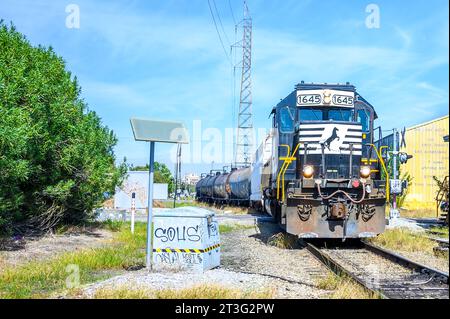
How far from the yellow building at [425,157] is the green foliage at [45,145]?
2307 centimetres

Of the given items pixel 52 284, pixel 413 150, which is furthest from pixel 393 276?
pixel 413 150

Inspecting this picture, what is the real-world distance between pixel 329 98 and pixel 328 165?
178 centimetres

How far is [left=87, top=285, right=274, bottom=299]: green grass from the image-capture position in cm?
617

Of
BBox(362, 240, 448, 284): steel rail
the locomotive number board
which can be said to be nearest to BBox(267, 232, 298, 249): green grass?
BBox(362, 240, 448, 284): steel rail

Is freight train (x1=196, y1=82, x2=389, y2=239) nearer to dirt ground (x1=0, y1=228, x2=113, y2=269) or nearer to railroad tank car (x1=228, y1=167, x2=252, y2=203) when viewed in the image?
dirt ground (x1=0, y1=228, x2=113, y2=269)

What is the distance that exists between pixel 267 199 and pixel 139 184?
6.76 m

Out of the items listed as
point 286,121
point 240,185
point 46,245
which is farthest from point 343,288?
point 240,185

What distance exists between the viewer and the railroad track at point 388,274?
279 inches

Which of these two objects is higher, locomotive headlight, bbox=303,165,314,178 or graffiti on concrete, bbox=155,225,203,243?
locomotive headlight, bbox=303,165,314,178

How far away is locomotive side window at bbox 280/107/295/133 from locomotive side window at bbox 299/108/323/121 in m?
0.38

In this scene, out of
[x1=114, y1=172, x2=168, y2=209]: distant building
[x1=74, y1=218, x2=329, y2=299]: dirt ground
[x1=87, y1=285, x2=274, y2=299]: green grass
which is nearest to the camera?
[x1=87, y1=285, x2=274, y2=299]: green grass

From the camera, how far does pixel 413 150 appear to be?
34.0 meters

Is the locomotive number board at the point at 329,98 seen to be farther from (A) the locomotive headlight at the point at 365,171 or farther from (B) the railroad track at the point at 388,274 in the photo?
(B) the railroad track at the point at 388,274
